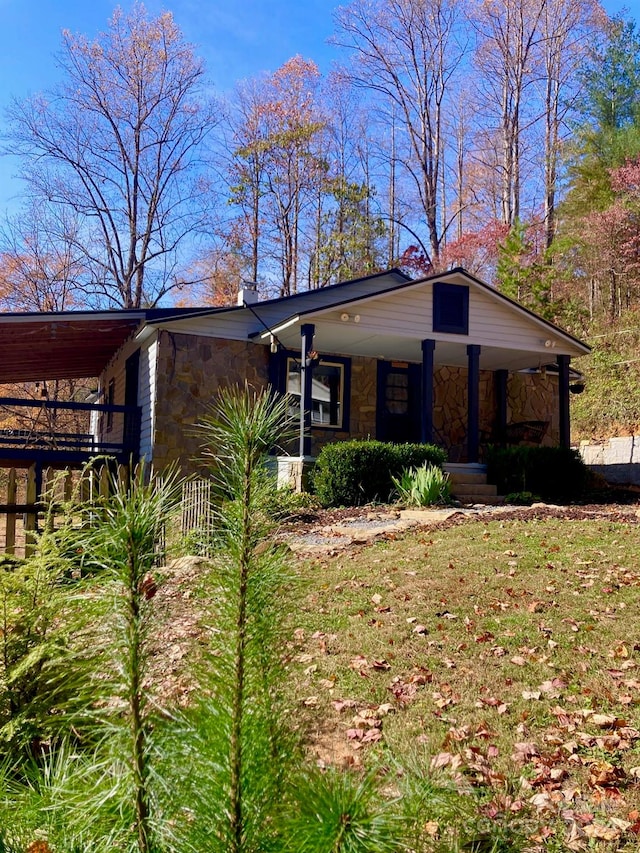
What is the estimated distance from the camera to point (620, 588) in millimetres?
5523

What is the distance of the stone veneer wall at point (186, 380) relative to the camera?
13000 mm

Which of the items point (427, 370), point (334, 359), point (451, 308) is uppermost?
point (451, 308)

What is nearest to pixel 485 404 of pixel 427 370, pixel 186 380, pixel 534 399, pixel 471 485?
pixel 534 399

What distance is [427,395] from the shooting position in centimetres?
1314

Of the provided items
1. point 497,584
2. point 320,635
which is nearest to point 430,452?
point 497,584

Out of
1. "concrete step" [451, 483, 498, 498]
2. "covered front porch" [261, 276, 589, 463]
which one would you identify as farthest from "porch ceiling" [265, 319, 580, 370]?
"concrete step" [451, 483, 498, 498]

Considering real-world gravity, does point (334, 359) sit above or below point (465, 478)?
above

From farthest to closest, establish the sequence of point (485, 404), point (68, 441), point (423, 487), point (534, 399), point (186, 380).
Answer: point (534, 399) → point (485, 404) → point (68, 441) → point (186, 380) → point (423, 487)

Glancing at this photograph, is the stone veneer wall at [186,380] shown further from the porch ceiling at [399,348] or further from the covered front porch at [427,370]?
the porch ceiling at [399,348]

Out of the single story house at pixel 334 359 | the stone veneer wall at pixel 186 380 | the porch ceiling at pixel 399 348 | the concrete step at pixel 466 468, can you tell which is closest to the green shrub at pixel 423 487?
the concrete step at pixel 466 468

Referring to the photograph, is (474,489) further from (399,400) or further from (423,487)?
(399,400)

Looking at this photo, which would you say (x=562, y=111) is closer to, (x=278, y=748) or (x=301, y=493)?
(x=301, y=493)

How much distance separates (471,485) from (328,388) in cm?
426

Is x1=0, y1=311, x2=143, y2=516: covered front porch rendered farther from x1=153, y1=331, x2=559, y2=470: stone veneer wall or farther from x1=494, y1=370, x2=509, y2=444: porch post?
x1=494, y1=370, x2=509, y2=444: porch post
